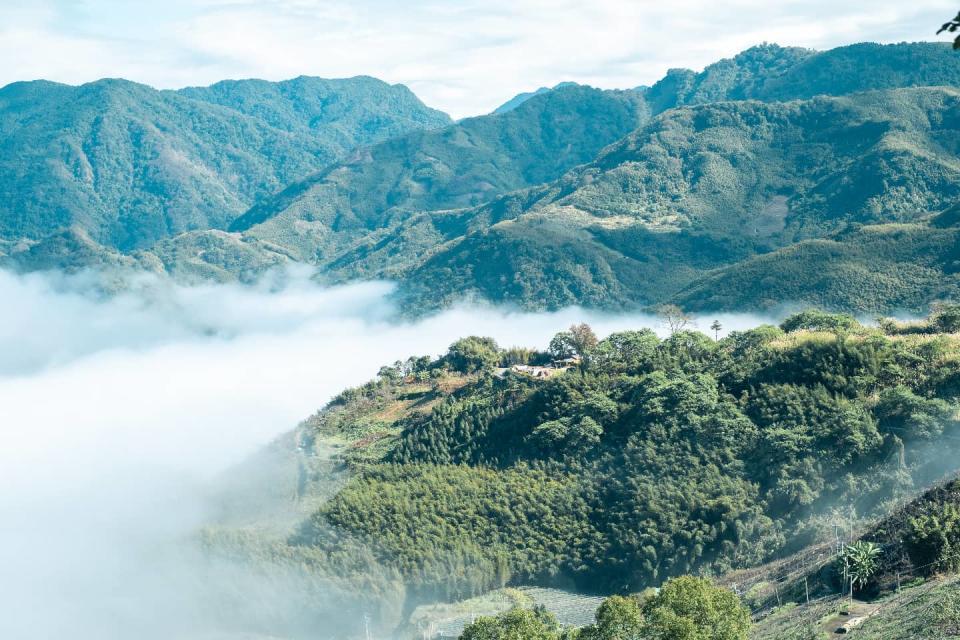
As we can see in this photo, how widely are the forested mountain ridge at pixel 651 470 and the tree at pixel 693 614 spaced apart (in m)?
30.0

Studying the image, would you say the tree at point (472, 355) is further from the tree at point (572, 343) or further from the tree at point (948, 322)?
the tree at point (948, 322)

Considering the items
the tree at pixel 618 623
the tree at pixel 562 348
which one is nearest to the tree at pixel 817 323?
the tree at pixel 562 348

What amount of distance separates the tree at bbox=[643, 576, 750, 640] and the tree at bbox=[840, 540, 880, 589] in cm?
1031

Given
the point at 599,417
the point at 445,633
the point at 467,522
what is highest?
the point at 599,417

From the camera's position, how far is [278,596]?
90.2 m

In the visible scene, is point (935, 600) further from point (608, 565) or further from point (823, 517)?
point (608, 565)

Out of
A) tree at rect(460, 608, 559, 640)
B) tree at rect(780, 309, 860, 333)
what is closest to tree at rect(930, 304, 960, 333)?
tree at rect(780, 309, 860, 333)

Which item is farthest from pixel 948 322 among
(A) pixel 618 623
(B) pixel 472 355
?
(A) pixel 618 623

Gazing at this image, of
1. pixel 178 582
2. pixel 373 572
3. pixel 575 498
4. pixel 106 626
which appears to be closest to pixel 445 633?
pixel 373 572

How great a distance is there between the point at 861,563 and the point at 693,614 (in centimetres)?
1506

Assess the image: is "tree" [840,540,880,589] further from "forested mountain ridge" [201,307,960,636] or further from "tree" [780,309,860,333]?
"tree" [780,309,860,333]

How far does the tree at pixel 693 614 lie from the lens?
174 feet

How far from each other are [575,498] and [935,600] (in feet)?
154

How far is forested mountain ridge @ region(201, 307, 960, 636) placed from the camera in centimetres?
8738
